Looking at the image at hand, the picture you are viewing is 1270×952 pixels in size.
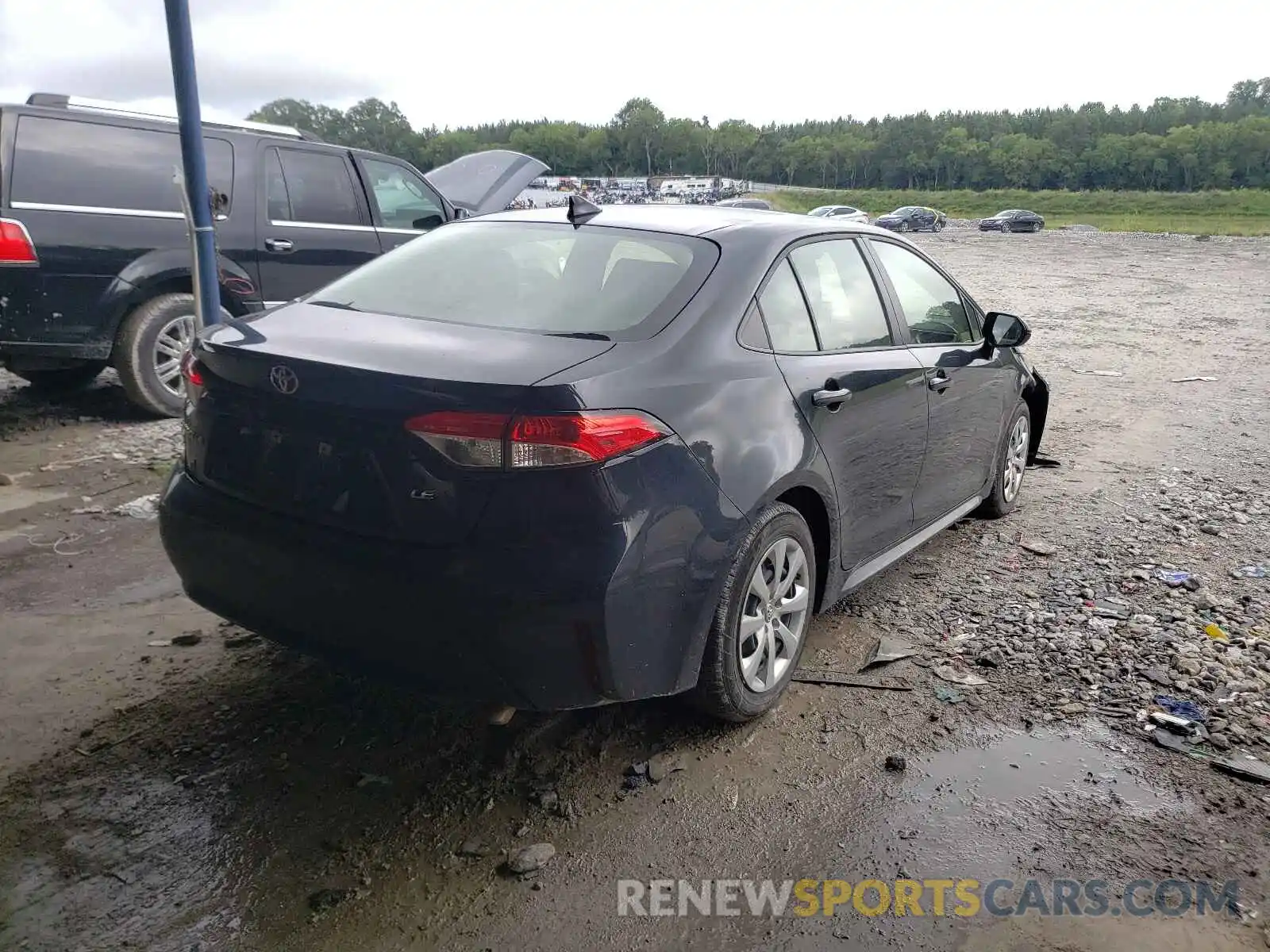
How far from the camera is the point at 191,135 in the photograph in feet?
17.9

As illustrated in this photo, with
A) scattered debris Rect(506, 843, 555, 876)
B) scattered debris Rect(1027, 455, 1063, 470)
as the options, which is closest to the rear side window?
scattered debris Rect(506, 843, 555, 876)

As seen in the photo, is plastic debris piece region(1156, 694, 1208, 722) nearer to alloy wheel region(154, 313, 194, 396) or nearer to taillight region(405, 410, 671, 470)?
taillight region(405, 410, 671, 470)

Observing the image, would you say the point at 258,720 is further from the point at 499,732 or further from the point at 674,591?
the point at 674,591

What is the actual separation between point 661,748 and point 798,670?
0.81 metres

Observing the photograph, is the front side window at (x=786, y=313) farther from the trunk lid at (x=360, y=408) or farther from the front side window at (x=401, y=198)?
the front side window at (x=401, y=198)

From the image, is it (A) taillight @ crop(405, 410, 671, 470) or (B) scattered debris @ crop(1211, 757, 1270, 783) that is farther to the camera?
(B) scattered debris @ crop(1211, 757, 1270, 783)

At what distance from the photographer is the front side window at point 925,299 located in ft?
13.9

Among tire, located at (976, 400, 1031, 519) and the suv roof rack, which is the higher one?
the suv roof rack

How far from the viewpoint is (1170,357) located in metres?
11.4

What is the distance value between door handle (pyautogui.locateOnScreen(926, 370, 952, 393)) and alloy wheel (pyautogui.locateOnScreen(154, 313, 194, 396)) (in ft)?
16.7

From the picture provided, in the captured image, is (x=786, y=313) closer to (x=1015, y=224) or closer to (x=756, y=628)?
(x=756, y=628)

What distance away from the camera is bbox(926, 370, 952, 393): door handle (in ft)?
13.6

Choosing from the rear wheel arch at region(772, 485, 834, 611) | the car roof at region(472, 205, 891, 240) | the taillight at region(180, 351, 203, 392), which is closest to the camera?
the taillight at region(180, 351, 203, 392)

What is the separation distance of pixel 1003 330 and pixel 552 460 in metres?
3.15
